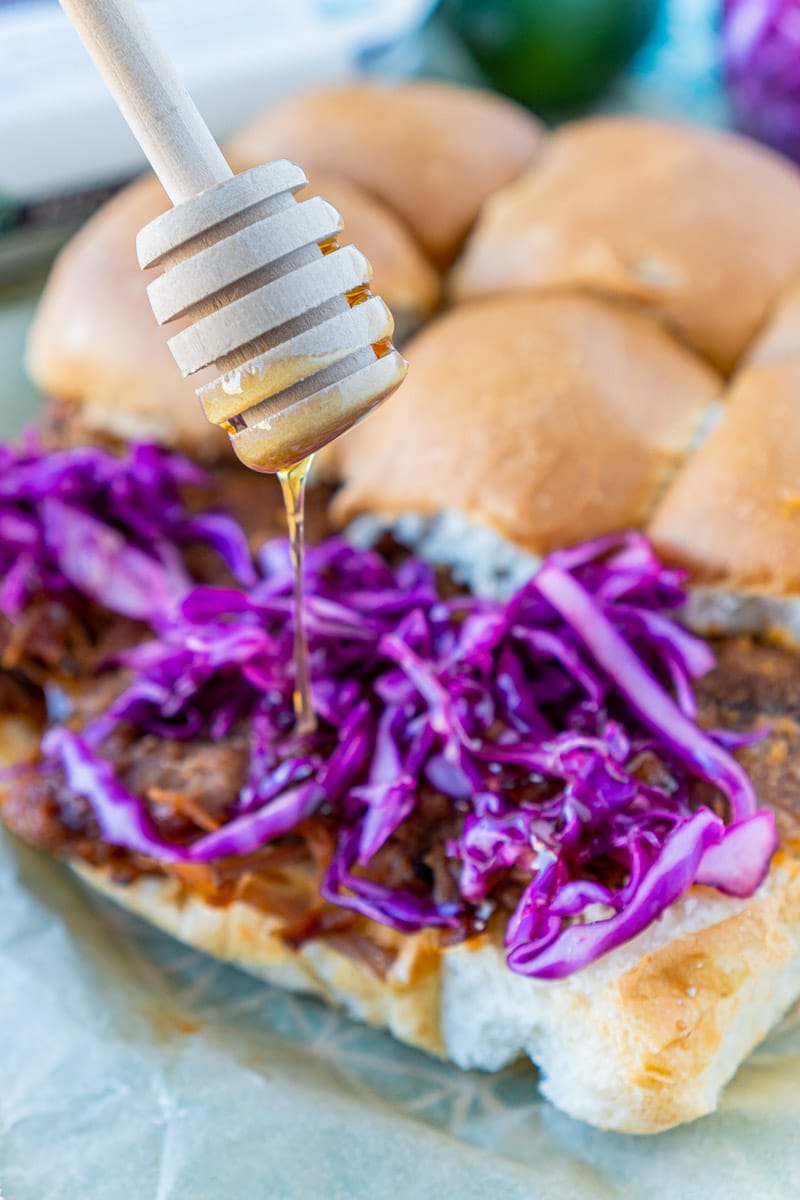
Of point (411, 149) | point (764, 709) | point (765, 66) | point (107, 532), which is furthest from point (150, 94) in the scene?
point (765, 66)

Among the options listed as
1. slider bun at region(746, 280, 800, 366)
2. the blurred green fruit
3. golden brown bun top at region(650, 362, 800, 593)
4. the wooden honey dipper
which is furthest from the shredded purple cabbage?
the wooden honey dipper

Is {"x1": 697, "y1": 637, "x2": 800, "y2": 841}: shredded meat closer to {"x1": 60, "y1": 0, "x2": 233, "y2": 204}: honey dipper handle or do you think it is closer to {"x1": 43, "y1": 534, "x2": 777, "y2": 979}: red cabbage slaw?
{"x1": 43, "y1": 534, "x2": 777, "y2": 979}: red cabbage slaw

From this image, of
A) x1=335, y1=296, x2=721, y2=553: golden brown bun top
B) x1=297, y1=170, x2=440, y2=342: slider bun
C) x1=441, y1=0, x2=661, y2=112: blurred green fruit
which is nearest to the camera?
x1=335, y1=296, x2=721, y2=553: golden brown bun top

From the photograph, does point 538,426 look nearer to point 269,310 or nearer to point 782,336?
point 782,336

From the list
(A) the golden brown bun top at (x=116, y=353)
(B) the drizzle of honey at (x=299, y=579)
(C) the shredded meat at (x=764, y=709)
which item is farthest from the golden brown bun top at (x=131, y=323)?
(C) the shredded meat at (x=764, y=709)

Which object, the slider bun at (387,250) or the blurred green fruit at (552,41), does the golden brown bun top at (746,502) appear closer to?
the slider bun at (387,250)
